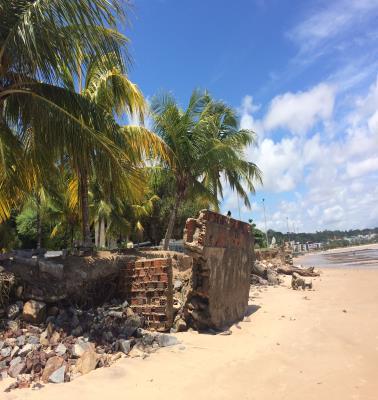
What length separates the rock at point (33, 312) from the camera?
6340mm

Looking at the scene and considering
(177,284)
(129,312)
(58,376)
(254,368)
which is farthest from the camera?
(177,284)

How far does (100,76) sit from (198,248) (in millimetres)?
5530

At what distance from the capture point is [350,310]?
951 centimetres

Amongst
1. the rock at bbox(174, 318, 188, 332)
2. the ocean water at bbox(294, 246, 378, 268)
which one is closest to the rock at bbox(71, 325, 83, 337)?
the rock at bbox(174, 318, 188, 332)

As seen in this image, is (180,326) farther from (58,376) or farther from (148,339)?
(58,376)

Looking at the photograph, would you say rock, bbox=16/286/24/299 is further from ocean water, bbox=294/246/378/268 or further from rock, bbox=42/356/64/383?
ocean water, bbox=294/246/378/268

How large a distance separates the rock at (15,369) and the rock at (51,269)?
2060 millimetres

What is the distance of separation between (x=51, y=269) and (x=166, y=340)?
91.0 inches

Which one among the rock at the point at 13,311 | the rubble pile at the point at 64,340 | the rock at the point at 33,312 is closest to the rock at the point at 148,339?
the rubble pile at the point at 64,340

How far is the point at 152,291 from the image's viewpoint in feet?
23.9

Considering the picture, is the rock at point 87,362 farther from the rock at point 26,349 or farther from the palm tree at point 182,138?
the palm tree at point 182,138

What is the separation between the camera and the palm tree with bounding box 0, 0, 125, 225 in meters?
6.33

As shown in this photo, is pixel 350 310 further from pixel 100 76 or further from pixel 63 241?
pixel 63 241

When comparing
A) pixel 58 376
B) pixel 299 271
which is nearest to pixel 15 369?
pixel 58 376
